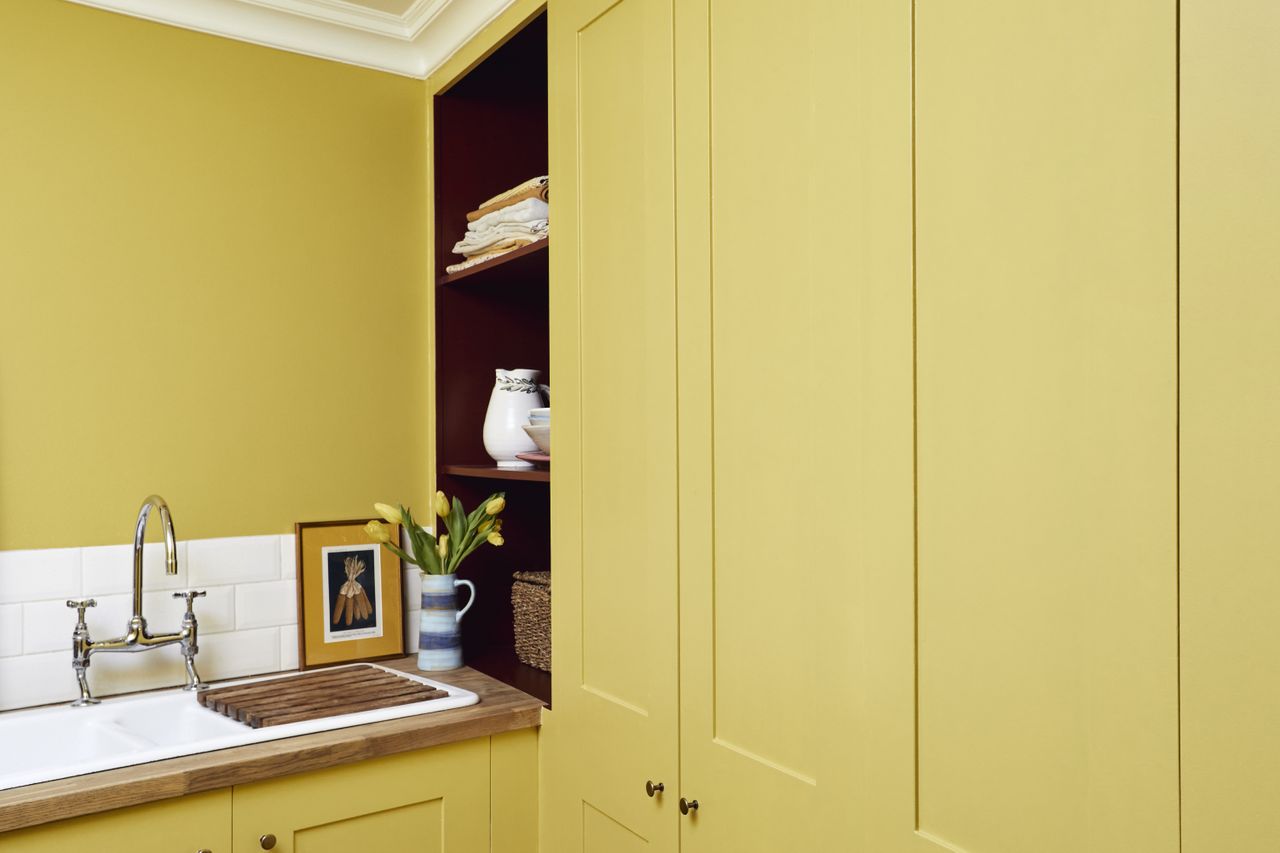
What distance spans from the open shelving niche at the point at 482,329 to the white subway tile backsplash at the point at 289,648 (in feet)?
1.32

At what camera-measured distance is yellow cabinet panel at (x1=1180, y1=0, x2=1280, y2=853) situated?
783 millimetres

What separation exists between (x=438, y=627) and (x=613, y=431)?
0.80 meters

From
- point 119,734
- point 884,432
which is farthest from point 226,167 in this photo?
point 884,432

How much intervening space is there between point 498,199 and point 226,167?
64 cm

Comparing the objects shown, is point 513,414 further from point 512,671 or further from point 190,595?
point 190,595

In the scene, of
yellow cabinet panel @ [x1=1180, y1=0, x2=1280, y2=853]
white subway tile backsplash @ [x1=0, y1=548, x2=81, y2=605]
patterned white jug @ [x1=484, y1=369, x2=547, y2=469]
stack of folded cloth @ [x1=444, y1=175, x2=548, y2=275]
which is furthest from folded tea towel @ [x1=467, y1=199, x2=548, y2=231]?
yellow cabinet panel @ [x1=1180, y1=0, x2=1280, y2=853]

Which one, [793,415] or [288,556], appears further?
[288,556]

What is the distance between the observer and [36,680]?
6.34ft

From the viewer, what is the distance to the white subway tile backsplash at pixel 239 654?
2148 millimetres

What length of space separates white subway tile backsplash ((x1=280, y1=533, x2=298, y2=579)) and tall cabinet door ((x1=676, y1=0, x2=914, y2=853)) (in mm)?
1182

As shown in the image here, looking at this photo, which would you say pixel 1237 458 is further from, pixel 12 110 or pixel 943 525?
pixel 12 110

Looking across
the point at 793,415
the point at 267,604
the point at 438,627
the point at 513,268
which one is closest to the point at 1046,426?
the point at 793,415

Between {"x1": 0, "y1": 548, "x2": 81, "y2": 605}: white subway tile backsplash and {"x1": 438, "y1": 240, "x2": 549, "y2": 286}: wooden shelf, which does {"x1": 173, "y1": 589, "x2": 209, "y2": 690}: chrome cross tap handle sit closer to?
{"x1": 0, "y1": 548, "x2": 81, "y2": 605}: white subway tile backsplash

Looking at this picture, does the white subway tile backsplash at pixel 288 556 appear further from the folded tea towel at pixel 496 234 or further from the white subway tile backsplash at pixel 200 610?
the folded tea towel at pixel 496 234
